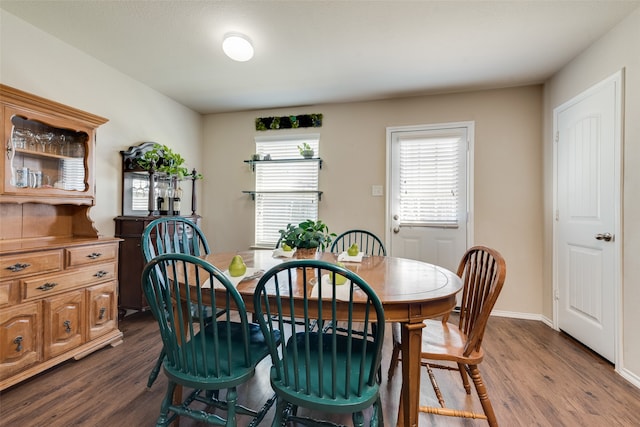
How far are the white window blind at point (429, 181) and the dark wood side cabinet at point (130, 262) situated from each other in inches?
107

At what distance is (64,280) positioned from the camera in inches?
80.0

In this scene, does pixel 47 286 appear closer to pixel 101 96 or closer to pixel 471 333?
pixel 101 96

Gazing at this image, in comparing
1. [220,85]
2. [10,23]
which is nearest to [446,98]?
[220,85]

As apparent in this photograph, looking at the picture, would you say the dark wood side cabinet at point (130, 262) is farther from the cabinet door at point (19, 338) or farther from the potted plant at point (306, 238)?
the potted plant at point (306, 238)

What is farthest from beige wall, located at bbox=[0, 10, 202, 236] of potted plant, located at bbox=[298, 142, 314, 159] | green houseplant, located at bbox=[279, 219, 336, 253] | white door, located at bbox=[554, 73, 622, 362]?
white door, located at bbox=[554, 73, 622, 362]

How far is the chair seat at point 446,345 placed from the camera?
1.39 m

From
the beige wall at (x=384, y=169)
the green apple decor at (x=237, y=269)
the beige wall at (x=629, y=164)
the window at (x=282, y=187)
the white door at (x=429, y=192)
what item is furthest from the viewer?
the window at (x=282, y=187)

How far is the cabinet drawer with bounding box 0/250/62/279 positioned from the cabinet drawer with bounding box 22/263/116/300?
0.05m

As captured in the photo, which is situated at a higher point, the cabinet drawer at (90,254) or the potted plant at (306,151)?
the potted plant at (306,151)

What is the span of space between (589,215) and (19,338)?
4.15 metres

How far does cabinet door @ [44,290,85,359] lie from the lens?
1.93 metres

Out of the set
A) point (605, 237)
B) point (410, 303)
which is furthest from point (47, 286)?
point (605, 237)

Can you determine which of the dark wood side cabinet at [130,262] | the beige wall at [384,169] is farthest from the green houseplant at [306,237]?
the dark wood side cabinet at [130,262]

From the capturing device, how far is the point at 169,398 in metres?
1.30
